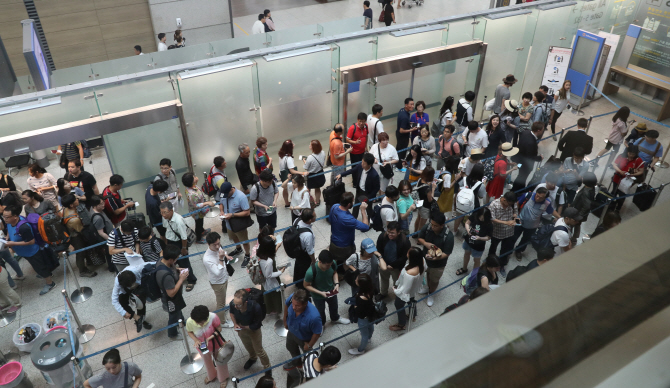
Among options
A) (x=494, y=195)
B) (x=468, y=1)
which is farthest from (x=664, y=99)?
(x=468, y=1)

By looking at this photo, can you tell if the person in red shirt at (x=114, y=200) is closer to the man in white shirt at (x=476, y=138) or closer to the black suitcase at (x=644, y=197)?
the man in white shirt at (x=476, y=138)

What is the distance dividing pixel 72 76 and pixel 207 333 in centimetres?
765

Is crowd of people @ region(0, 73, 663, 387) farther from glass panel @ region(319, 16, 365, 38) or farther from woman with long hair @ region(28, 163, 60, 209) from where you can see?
glass panel @ region(319, 16, 365, 38)

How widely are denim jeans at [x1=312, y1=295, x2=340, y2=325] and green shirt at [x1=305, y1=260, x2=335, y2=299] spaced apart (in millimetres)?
262

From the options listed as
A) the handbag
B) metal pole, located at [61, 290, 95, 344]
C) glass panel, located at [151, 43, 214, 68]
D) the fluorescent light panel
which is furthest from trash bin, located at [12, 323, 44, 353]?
glass panel, located at [151, 43, 214, 68]

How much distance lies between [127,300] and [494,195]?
591cm

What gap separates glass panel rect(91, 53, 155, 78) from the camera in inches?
415

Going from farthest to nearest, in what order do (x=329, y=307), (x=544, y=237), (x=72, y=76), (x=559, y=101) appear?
(x=559, y=101)
(x=72, y=76)
(x=544, y=237)
(x=329, y=307)

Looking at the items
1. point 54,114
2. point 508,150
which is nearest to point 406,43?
point 508,150

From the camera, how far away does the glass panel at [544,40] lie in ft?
39.3

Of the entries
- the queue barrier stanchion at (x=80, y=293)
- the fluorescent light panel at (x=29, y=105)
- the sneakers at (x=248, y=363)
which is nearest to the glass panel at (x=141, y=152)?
the fluorescent light panel at (x=29, y=105)

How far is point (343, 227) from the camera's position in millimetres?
6668

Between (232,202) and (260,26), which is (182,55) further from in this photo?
(232,202)

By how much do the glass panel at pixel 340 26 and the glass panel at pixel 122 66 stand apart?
4.34 m
